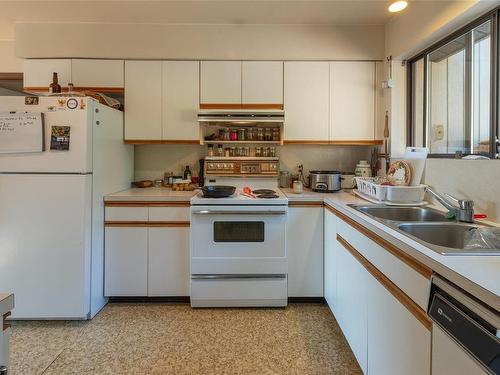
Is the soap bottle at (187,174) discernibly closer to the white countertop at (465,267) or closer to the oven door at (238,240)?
the oven door at (238,240)

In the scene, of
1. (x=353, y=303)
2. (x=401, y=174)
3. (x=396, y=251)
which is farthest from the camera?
(x=401, y=174)

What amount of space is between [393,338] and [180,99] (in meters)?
2.38

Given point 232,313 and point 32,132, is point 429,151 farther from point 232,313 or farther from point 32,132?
point 32,132

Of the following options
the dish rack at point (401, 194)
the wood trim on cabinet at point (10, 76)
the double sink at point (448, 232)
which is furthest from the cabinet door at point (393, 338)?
the wood trim on cabinet at point (10, 76)

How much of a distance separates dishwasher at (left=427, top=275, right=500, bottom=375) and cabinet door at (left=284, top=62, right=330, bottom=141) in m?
Result: 2.01

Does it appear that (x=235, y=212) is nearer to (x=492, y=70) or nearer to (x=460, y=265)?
(x=460, y=265)

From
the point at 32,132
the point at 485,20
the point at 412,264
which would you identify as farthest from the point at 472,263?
the point at 32,132

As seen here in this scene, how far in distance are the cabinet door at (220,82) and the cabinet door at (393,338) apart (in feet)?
6.35

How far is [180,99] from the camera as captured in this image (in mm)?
2770

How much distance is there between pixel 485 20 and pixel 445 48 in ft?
1.33

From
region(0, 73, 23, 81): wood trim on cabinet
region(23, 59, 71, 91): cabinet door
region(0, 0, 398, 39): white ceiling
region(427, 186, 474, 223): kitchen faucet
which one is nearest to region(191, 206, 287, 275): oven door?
region(427, 186, 474, 223): kitchen faucet

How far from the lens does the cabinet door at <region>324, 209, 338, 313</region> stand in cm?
216

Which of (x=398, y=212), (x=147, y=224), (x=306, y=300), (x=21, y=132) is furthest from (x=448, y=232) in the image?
(x=21, y=132)

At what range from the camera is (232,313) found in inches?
92.7
